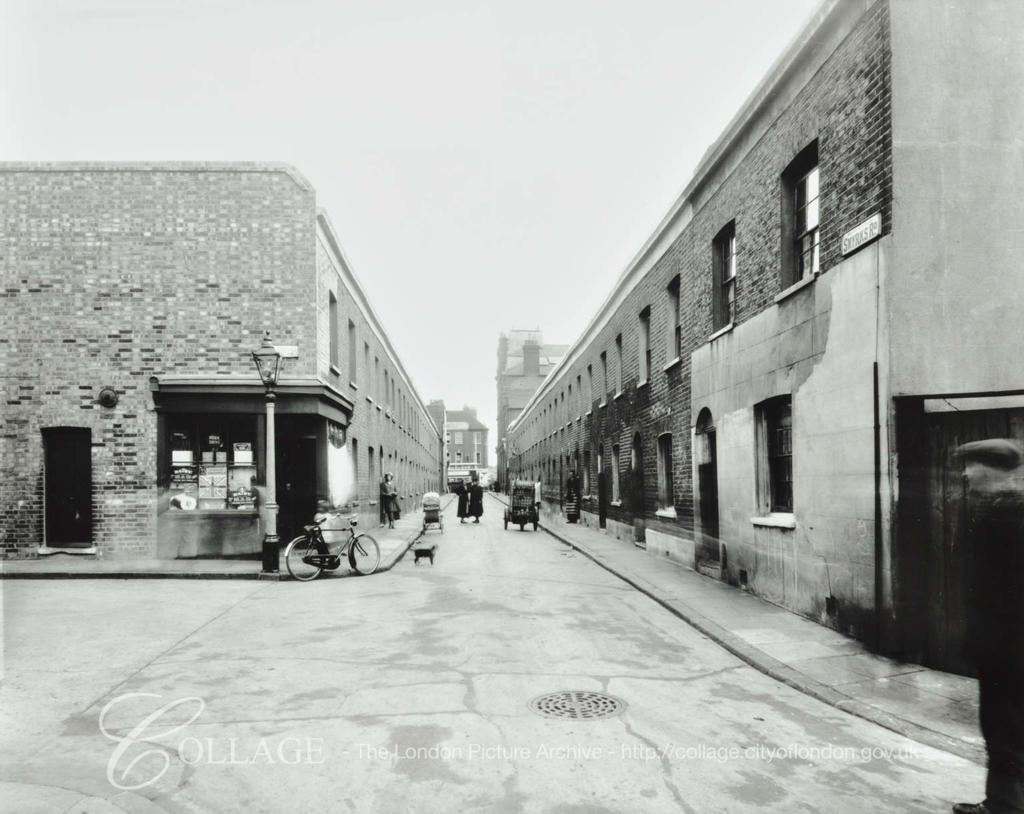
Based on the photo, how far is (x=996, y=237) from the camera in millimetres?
7199

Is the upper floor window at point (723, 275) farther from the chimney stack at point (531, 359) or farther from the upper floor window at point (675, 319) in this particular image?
the chimney stack at point (531, 359)

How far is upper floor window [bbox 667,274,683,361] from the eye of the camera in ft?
51.8

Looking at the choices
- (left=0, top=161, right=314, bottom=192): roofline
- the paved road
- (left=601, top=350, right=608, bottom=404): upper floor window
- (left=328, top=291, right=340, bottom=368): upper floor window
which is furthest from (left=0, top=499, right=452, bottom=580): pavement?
(left=601, top=350, right=608, bottom=404): upper floor window

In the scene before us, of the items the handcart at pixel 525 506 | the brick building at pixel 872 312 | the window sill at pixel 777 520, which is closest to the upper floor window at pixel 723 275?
the brick building at pixel 872 312

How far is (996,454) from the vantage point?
3605 millimetres

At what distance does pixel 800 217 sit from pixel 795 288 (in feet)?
4.06

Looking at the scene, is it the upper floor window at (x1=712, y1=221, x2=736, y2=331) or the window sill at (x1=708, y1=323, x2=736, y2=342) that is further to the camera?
the upper floor window at (x1=712, y1=221, x2=736, y2=331)

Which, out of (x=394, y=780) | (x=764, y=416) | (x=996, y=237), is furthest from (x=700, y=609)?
(x=394, y=780)

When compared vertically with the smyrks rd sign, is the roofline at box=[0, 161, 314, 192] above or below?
above

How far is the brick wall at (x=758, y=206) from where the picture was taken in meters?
7.73

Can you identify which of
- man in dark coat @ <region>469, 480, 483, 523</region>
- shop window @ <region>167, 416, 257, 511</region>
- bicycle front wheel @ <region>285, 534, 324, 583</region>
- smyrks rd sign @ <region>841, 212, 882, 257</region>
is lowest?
man in dark coat @ <region>469, 480, 483, 523</region>

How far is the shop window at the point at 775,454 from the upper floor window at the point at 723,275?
2433 millimetres

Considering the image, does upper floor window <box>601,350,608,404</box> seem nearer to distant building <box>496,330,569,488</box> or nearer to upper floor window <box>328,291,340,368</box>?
upper floor window <box>328,291,340,368</box>

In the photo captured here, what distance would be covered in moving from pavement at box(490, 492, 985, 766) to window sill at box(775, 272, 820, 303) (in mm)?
3858
